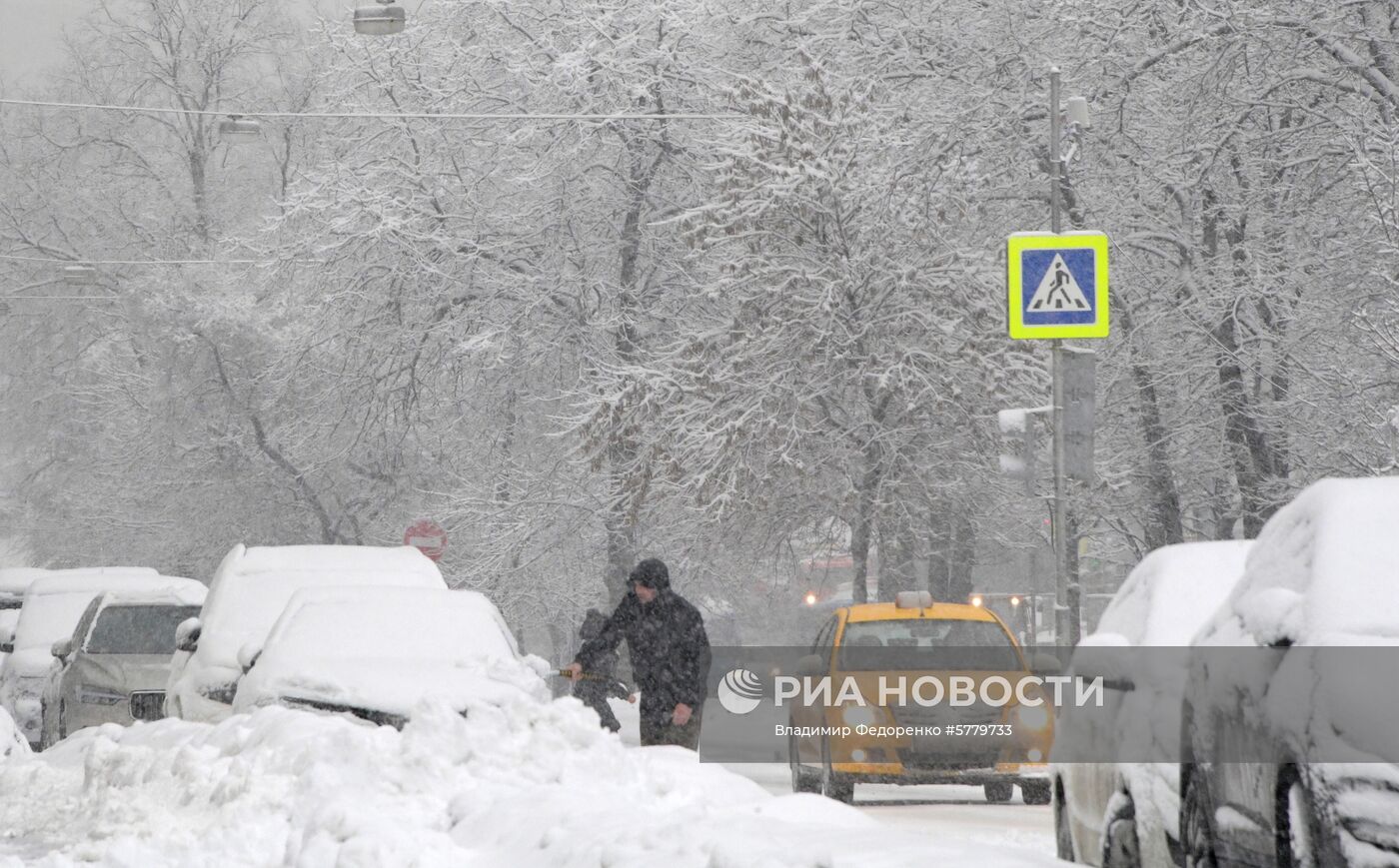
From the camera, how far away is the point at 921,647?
15.1m

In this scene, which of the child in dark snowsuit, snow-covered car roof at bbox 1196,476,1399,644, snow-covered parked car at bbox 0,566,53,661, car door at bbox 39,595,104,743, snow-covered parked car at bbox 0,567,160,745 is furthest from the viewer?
snow-covered parked car at bbox 0,566,53,661

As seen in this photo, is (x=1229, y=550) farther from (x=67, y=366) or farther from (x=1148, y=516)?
(x=67, y=366)

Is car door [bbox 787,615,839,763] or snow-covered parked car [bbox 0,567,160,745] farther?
snow-covered parked car [bbox 0,567,160,745]

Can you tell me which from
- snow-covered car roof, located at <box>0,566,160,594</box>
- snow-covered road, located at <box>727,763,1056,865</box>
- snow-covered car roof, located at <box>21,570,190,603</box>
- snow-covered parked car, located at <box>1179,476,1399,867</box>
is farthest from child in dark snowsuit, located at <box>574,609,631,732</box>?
snow-covered car roof, located at <box>0,566,160,594</box>

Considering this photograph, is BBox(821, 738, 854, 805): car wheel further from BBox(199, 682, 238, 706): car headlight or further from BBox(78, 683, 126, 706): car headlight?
BBox(78, 683, 126, 706): car headlight

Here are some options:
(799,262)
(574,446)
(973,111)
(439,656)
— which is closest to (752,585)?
(574,446)

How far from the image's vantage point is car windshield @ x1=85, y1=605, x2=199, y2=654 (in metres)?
19.5

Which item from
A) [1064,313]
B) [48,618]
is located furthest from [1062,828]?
[48,618]

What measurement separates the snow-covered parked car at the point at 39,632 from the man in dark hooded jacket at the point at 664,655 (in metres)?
11.0

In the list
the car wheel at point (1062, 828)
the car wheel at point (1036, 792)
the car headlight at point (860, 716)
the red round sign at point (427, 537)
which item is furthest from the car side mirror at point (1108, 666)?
the red round sign at point (427, 537)

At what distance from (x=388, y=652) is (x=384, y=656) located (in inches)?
2.9

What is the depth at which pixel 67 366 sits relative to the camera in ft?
147

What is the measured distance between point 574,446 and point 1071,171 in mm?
8394

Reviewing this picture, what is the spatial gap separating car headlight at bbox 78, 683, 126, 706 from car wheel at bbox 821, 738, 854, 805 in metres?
6.57
